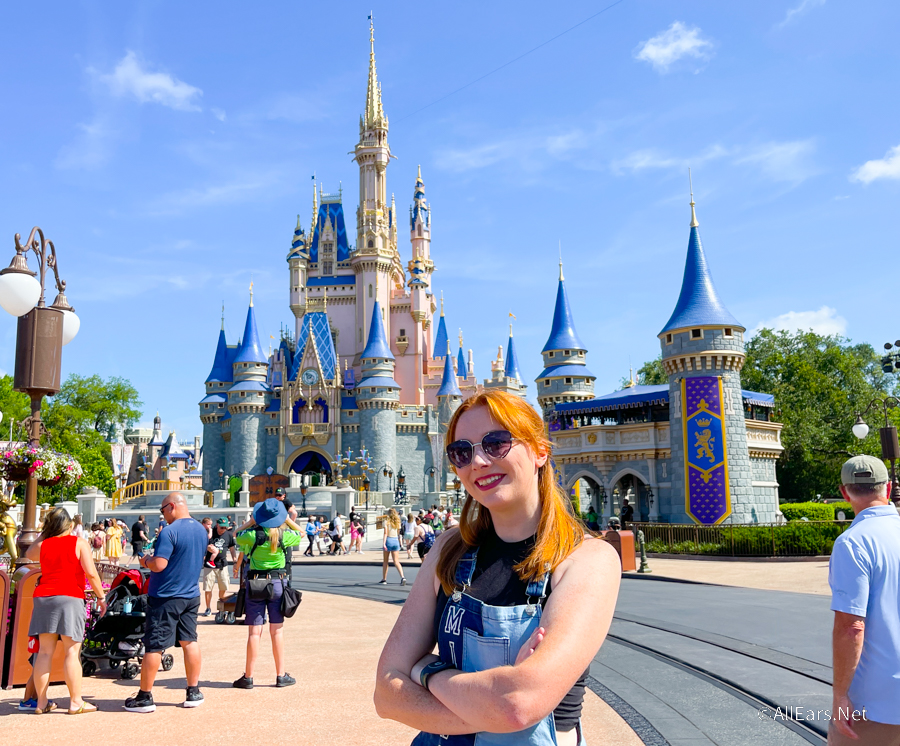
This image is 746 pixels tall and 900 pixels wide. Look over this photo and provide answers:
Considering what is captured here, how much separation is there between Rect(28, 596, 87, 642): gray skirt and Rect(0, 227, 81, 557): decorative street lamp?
191cm

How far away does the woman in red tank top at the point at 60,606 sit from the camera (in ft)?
18.9

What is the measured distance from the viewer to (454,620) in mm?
2104

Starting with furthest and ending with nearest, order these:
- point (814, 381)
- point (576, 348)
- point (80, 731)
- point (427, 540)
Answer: point (814, 381) → point (576, 348) → point (427, 540) → point (80, 731)

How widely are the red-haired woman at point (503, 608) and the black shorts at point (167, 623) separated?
4282 mm

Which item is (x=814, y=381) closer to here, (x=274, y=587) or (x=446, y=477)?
(x=446, y=477)

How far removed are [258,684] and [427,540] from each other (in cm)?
998

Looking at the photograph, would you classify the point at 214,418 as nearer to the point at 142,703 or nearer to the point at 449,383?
the point at 449,383

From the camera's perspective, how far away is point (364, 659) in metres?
7.64

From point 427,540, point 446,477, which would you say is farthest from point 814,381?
point 427,540

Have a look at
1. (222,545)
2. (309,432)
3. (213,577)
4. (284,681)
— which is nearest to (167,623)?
(284,681)

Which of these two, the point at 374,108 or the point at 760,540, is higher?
the point at 374,108

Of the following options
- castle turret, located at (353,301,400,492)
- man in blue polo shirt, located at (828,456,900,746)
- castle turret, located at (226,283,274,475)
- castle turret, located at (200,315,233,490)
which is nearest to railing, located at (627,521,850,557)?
man in blue polo shirt, located at (828,456,900,746)

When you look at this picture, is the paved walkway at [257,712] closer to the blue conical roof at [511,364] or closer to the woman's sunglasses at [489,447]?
the woman's sunglasses at [489,447]

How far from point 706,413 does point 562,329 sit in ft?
46.3
